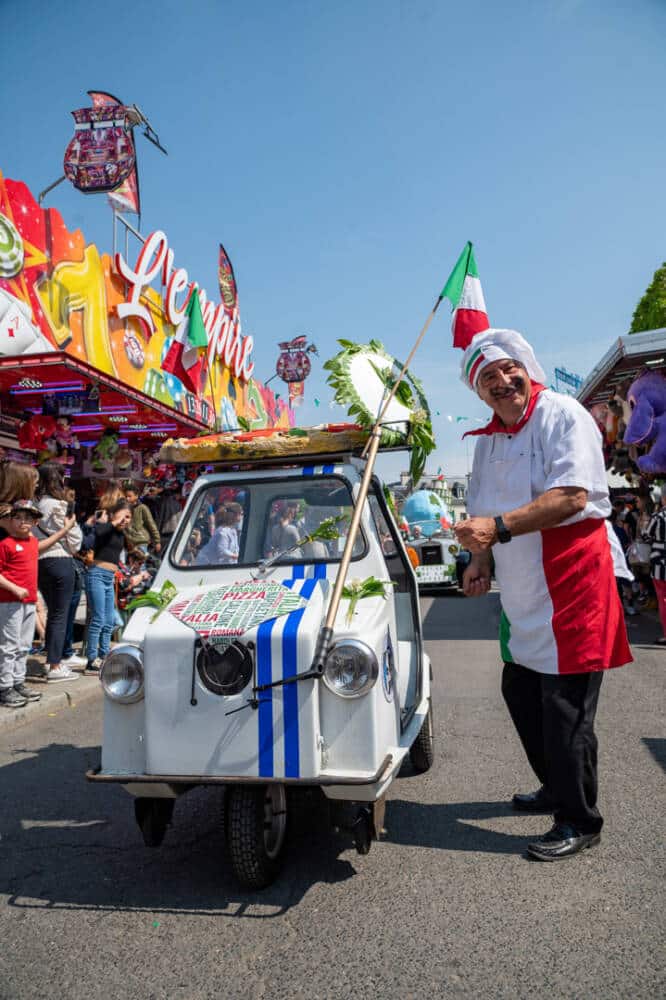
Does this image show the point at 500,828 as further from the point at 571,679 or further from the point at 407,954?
the point at 407,954

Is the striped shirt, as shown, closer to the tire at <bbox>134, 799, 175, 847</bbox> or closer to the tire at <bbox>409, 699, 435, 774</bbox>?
the tire at <bbox>409, 699, 435, 774</bbox>

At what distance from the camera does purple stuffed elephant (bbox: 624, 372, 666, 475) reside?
34.6 feet

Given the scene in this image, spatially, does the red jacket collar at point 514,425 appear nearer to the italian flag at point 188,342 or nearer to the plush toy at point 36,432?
the plush toy at point 36,432

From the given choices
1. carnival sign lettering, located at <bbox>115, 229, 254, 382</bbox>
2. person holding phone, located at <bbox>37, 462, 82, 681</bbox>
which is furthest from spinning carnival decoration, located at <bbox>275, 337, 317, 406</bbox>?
person holding phone, located at <bbox>37, 462, 82, 681</bbox>

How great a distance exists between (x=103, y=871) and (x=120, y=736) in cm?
71

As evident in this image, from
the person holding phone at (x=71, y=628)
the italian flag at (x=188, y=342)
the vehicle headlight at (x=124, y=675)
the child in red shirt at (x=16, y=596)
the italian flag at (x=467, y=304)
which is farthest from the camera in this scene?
the italian flag at (x=188, y=342)

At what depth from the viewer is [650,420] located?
10734 millimetres

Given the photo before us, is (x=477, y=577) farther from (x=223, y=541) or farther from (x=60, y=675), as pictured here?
(x=60, y=675)

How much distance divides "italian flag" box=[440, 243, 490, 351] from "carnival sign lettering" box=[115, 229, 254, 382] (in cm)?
972

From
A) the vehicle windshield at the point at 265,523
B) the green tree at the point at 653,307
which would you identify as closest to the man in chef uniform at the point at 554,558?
the vehicle windshield at the point at 265,523

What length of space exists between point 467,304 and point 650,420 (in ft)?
23.5

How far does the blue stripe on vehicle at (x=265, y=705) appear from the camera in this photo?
2961 mm

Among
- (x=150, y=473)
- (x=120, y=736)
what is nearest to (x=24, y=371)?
(x=150, y=473)

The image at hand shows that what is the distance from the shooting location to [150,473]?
15.6 m
